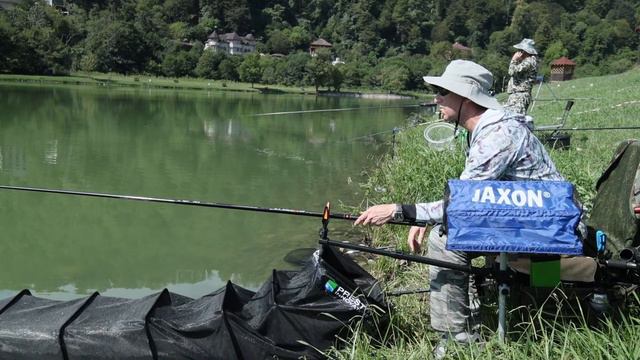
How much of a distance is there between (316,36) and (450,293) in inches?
5845

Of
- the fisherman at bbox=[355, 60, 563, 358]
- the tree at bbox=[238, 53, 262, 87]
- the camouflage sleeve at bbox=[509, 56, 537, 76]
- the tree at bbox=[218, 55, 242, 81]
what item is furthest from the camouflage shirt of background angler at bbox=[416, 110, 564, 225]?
the tree at bbox=[218, 55, 242, 81]

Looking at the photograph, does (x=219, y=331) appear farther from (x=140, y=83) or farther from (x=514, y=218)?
(x=140, y=83)

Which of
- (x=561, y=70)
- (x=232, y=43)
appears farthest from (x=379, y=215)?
(x=232, y=43)

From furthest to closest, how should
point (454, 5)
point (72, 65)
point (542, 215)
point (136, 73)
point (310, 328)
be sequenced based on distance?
point (454, 5) → point (136, 73) → point (72, 65) → point (310, 328) → point (542, 215)

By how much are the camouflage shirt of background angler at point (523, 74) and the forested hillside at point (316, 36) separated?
139 feet

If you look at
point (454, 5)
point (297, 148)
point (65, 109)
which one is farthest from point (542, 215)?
point (454, 5)

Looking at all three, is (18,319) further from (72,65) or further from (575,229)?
(72,65)

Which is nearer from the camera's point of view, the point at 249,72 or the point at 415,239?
the point at 415,239

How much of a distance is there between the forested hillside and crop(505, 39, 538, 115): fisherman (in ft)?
139

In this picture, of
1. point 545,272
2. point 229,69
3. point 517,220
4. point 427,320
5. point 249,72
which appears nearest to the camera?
point 517,220

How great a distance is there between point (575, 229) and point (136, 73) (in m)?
83.3

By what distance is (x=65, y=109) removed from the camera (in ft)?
82.8

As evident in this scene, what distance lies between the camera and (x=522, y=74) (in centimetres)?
800

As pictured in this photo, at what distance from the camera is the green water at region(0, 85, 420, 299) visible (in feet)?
17.5
